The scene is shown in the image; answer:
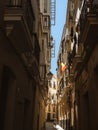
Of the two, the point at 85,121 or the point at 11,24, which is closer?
the point at 11,24

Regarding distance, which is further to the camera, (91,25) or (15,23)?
(91,25)

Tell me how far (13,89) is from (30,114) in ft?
16.0

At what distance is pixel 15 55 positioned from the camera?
8117mm

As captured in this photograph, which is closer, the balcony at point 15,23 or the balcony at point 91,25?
the balcony at point 15,23

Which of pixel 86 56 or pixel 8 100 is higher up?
pixel 86 56

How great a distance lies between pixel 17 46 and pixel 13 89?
1255mm

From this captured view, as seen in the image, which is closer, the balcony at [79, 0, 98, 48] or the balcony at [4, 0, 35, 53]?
the balcony at [4, 0, 35, 53]

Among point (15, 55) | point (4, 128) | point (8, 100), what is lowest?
point (4, 128)

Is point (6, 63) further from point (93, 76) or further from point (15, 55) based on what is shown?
point (93, 76)

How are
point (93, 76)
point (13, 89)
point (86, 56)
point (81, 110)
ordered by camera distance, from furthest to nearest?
point (81, 110) → point (86, 56) → point (93, 76) → point (13, 89)

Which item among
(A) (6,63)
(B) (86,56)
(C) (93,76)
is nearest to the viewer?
(A) (6,63)

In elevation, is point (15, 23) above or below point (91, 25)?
below

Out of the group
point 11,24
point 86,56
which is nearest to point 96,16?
point 11,24

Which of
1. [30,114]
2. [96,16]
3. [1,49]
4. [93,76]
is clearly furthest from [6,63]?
[30,114]
